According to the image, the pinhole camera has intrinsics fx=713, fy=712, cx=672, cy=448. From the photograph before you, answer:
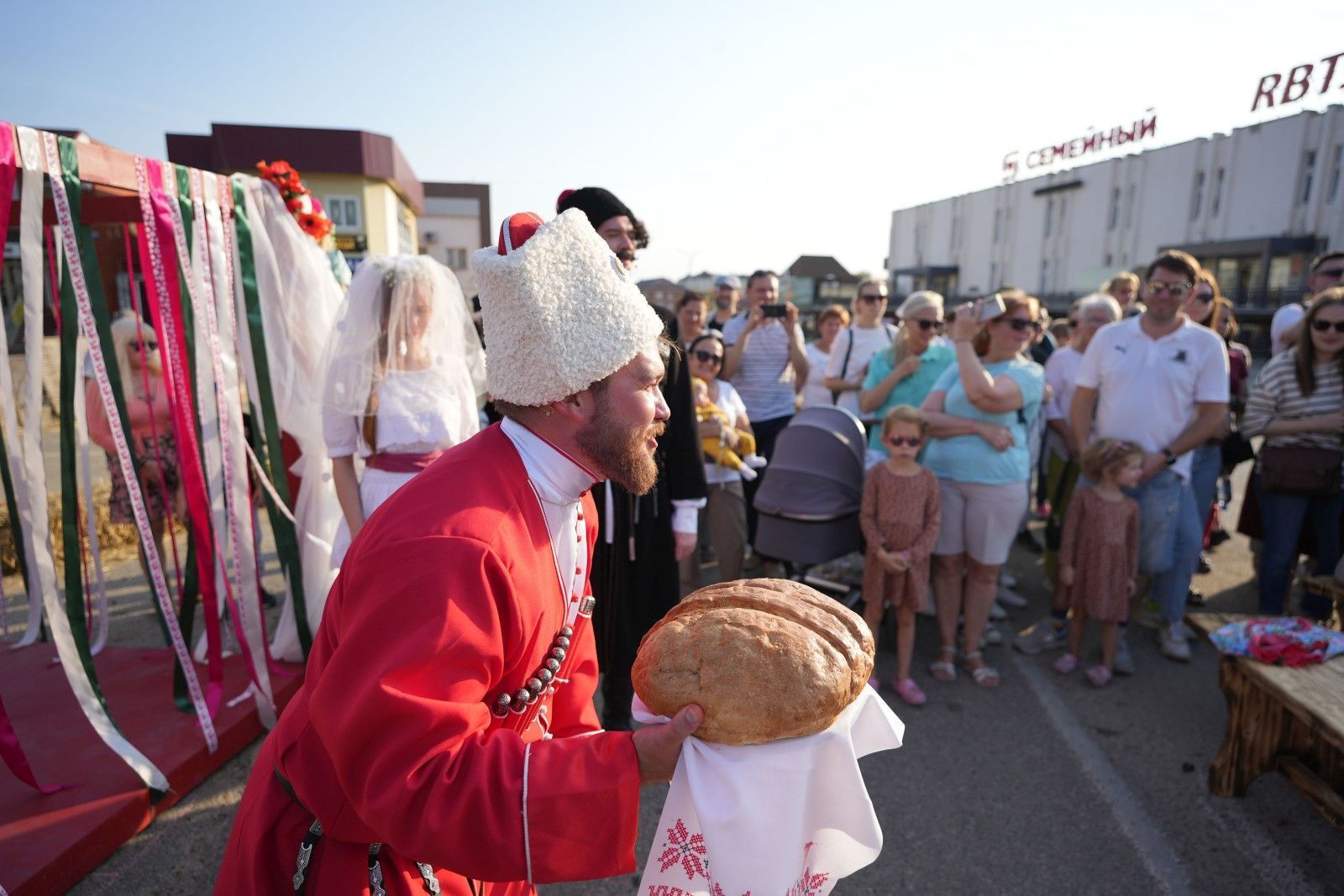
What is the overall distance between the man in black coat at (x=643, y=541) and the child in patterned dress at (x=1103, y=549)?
2.51 metres

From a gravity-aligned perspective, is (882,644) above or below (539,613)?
below

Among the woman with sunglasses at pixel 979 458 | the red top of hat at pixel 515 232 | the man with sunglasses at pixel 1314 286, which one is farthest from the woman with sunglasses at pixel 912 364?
the red top of hat at pixel 515 232

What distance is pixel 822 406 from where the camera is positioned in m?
4.82

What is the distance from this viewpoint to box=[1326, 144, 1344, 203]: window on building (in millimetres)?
29422

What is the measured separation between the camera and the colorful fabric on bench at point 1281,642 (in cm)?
308

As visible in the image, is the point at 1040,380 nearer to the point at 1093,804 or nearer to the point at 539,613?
the point at 1093,804

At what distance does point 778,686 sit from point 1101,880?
97.6 inches

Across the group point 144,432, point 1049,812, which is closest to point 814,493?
point 1049,812

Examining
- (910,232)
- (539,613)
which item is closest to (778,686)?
(539,613)

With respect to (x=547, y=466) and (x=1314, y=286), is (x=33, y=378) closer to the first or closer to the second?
(x=547, y=466)

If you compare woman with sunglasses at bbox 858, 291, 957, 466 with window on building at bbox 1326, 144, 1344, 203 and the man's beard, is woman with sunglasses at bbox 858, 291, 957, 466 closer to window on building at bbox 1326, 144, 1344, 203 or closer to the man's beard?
the man's beard

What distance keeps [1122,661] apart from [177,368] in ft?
17.8

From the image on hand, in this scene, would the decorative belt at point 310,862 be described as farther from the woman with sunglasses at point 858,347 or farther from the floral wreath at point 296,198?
the woman with sunglasses at point 858,347

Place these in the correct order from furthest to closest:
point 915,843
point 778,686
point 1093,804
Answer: point 1093,804 < point 915,843 < point 778,686
